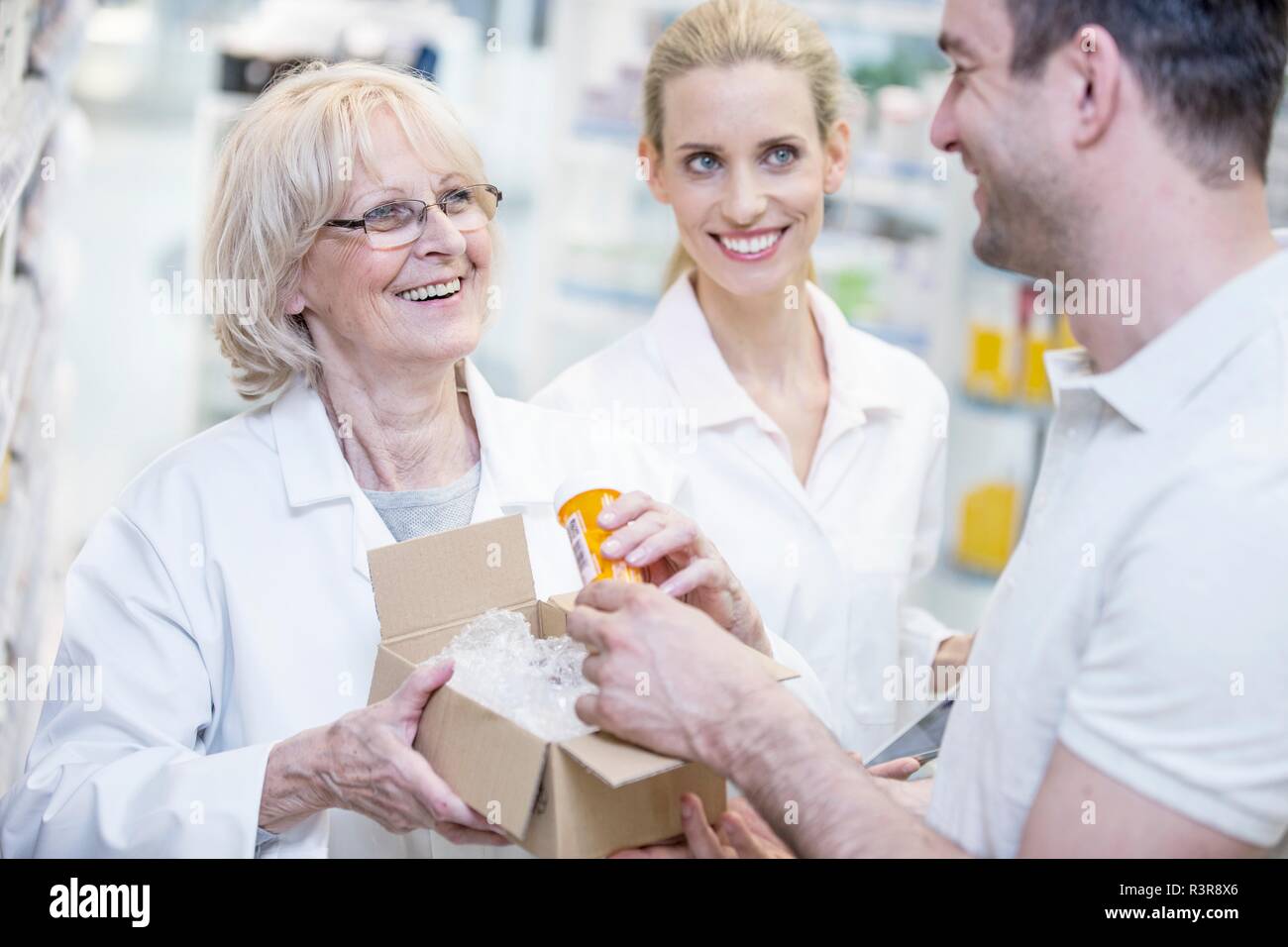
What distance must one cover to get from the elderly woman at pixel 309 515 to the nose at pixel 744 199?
47cm

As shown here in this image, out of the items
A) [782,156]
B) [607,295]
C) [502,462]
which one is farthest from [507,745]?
[607,295]

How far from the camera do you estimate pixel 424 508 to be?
6.31 ft

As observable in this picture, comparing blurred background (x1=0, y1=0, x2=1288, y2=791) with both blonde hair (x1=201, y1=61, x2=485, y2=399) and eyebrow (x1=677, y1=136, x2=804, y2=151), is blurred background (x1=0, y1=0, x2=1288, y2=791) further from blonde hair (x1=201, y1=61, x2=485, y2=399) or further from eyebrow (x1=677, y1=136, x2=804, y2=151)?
eyebrow (x1=677, y1=136, x2=804, y2=151)

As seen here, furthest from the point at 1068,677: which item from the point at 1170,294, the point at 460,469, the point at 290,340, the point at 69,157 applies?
the point at 69,157

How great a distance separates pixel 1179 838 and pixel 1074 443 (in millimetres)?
417

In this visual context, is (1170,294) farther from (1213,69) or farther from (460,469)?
(460,469)

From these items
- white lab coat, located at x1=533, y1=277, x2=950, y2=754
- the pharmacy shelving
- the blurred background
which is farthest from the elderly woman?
the blurred background

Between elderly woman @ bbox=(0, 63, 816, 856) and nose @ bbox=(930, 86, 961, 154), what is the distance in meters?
0.55

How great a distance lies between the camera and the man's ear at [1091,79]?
3.99 ft

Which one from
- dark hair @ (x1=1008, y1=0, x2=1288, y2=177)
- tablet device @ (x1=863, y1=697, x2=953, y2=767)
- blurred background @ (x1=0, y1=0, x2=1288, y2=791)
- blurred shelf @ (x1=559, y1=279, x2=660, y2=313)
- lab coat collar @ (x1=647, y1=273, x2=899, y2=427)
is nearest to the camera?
dark hair @ (x1=1008, y1=0, x2=1288, y2=177)

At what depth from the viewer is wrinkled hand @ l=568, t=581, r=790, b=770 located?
1306 mm

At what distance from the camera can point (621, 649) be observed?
133 cm

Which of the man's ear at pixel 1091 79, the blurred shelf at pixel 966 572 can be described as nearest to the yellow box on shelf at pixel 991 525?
the blurred shelf at pixel 966 572
